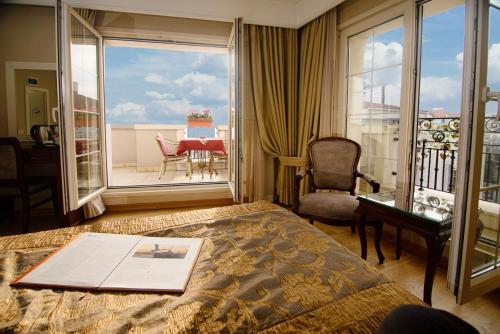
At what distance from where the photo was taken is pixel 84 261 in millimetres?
939

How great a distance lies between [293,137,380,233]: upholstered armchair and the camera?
2271mm

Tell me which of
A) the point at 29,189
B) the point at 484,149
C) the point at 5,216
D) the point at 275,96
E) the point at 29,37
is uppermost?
the point at 29,37

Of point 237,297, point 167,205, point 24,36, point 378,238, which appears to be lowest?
point 167,205

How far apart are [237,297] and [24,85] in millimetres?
3801

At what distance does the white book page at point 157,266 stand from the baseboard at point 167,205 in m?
2.72

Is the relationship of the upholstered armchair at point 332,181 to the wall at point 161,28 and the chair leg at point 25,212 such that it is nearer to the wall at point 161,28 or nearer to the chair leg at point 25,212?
the wall at point 161,28

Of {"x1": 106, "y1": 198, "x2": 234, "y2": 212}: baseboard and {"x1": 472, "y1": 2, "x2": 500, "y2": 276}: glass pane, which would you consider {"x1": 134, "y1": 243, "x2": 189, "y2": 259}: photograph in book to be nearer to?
{"x1": 472, "y1": 2, "x2": 500, "y2": 276}: glass pane

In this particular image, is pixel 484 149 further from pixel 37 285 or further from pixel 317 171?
pixel 37 285

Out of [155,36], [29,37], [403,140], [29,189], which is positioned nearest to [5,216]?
[29,189]

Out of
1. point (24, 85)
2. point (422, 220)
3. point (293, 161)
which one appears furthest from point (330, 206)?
point (24, 85)

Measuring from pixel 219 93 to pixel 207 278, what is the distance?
832 centimetres

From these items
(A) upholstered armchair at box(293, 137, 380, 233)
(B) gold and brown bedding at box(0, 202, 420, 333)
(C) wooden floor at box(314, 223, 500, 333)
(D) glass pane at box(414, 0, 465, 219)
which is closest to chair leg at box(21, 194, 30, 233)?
(B) gold and brown bedding at box(0, 202, 420, 333)

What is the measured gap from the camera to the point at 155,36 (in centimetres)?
357

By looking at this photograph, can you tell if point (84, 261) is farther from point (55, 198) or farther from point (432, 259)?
point (55, 198)
